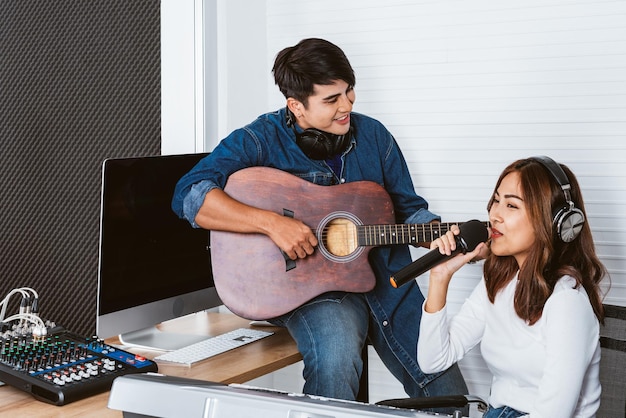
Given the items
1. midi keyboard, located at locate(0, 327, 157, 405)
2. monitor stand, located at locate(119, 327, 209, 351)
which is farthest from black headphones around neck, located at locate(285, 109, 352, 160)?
midi keyboard, located at locate(0, 327, 157, 405)

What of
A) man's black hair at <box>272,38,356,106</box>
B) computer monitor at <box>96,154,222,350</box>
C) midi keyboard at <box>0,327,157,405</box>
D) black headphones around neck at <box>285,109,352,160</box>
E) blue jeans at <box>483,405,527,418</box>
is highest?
man's black hair at <box>272,38,356,106</box>

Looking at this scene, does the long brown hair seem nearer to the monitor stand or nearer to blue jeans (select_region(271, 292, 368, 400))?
A: blue jeans (select_region(271, 292, 368, 400))

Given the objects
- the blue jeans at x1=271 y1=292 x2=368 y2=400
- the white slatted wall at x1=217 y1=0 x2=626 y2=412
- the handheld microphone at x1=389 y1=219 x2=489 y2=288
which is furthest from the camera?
the white slatted wall at x1=217 y1=0 x2=626 y2=412

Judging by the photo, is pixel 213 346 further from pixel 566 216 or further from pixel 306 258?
pixel 566 216

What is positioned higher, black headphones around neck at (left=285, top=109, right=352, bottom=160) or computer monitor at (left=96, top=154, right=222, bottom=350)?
black headphones around neck at (left=285, top=109, right=352, bottom=160)

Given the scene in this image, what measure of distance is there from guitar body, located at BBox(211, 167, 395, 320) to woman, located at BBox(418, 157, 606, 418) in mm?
299

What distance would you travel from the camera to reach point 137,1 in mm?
3051

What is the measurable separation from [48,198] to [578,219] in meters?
2.25

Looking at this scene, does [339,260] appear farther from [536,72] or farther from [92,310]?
[92,310]

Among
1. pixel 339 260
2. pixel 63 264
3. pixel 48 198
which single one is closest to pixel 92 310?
pixel 63 264

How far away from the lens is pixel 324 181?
7.44ft

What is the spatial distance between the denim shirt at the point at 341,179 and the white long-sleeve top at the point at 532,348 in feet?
0.75

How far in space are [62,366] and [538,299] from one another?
1.08m

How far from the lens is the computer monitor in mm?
2078
